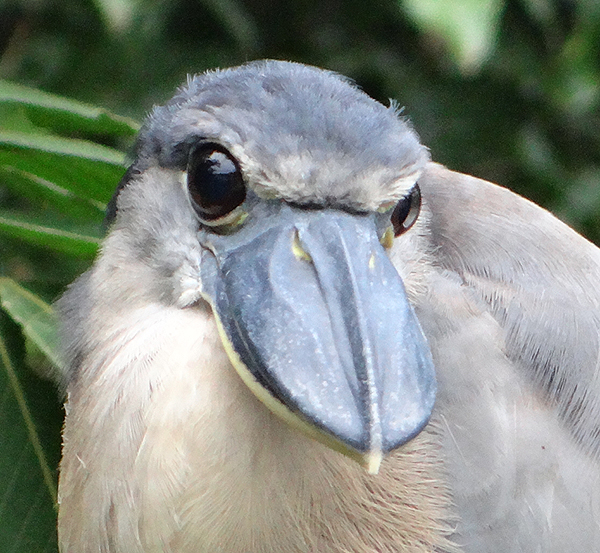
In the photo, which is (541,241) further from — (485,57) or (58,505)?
(485,57)

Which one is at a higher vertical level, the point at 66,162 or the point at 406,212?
the point at 406,212

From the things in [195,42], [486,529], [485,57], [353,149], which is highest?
[353,149]

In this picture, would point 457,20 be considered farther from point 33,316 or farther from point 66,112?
point 33,316

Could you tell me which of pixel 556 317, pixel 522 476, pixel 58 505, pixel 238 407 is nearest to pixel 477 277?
pixel 556 317

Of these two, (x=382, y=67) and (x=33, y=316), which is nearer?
(x=33, y=316)

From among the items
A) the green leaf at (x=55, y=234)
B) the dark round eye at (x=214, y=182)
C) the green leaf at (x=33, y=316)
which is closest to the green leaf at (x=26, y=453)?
the green leaf at (x=33, y=316)

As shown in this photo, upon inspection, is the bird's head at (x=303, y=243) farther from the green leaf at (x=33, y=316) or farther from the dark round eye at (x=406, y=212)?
the green leaf at (x=33, y=316)

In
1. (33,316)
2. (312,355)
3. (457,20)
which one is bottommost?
(33,316)

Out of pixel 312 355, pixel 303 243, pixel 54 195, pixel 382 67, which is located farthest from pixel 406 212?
pixel 382 67
